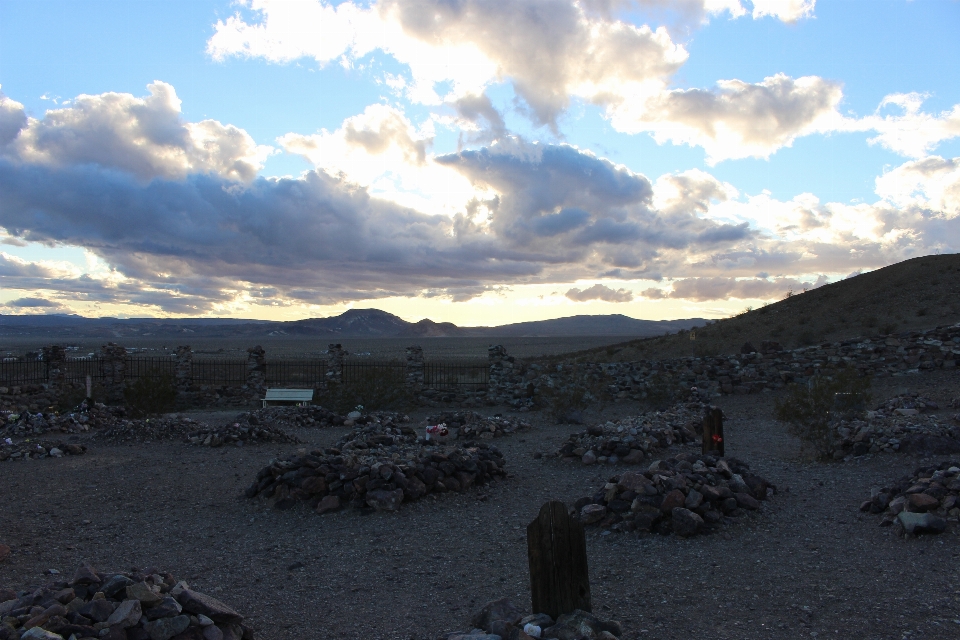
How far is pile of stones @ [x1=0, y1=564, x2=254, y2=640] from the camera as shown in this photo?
424 centimetres

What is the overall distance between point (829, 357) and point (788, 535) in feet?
53.3

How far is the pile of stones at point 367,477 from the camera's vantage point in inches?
364


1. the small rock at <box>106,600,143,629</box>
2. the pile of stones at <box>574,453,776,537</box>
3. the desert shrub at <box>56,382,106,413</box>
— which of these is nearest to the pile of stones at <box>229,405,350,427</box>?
the desert shrub at <box>56,382,106,413</box>

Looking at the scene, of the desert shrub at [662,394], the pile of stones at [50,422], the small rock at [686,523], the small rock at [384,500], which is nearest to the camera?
the small rock at [686,523]

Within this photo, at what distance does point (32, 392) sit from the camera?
23.6m

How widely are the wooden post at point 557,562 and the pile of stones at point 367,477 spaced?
4670 millimetres

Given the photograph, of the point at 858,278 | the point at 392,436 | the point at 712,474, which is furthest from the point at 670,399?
the point at 858,278

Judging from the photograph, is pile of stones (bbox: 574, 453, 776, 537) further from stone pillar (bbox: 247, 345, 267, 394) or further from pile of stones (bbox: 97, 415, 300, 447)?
stone pillar (bbox: 247, 345, 267, 394)

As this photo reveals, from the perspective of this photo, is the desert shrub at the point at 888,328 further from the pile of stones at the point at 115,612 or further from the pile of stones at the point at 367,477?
the pile of stones at the point at 115,612

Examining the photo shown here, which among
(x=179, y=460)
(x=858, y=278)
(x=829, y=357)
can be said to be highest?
(x=858, y=278)

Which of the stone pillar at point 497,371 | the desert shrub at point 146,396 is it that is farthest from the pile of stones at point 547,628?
the stone pillar at point 497,371

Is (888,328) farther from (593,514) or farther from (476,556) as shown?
(476,556)

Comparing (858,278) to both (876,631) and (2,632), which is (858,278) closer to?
(876,631)

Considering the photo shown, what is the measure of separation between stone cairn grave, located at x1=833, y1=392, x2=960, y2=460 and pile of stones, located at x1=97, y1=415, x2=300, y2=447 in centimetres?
1143
